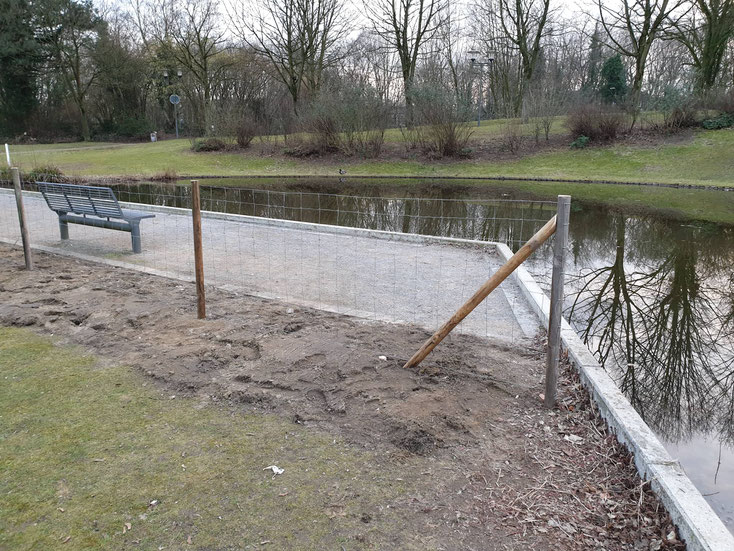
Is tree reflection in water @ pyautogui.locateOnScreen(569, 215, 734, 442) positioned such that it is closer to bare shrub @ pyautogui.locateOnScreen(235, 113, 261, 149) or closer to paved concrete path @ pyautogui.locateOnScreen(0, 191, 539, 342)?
paved concrete path @ pyautogui.locateOnScreen(0, 191, 539, 342)

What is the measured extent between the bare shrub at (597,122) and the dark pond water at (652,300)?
15.2m

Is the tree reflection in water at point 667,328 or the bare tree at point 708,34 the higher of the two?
the bare tree at point 708,34

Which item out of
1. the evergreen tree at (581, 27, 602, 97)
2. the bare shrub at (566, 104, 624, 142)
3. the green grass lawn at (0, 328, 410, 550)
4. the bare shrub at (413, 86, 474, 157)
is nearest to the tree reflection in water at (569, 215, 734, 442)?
the green grass lawn at (0, 328, 410, 550)

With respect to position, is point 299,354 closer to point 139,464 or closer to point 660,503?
point 139,464

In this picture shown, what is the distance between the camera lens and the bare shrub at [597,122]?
30609mm

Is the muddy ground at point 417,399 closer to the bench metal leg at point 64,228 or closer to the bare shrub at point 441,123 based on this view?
the bench metal leg at point 64,228

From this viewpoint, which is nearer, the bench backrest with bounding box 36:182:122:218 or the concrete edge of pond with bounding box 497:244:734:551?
the concrete edge of pond with bounding box 497:244:734:551

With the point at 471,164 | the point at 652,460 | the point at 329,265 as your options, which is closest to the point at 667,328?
the point at 652,460

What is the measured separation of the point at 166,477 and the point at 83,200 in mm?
7635

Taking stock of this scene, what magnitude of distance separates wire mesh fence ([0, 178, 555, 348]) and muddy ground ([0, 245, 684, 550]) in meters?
0.60

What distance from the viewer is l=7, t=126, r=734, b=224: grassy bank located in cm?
2192

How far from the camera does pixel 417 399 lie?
4.32 m

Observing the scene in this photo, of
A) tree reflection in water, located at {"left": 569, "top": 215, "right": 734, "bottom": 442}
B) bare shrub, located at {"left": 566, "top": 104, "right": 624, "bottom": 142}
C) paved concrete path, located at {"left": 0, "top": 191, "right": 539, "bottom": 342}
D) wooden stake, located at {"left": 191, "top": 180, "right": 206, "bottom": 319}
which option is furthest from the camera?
bare shrub, located at {"left": 566, "top": 104, "right": 624, "bottom": 142}

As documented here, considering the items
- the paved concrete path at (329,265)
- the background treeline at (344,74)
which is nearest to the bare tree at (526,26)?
the background treeline at (344,74)
